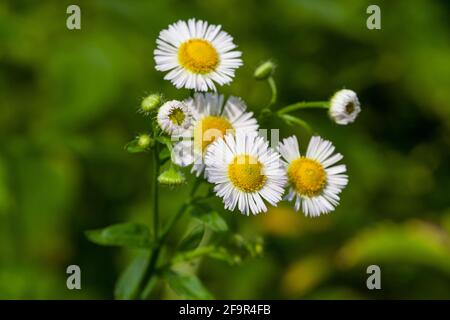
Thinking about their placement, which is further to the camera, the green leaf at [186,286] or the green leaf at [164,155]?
the green leaf at [186,286]

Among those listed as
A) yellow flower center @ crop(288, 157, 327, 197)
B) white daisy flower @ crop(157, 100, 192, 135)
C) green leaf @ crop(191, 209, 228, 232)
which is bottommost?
green leaf @ crop(191, 209, 228, 232)

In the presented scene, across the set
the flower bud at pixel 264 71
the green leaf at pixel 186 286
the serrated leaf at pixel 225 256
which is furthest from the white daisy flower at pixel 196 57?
the green leaf at pixel 186 286

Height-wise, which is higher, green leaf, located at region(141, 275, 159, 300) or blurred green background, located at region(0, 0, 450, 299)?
blurred green background, located at region(0, 0, 450, 299)

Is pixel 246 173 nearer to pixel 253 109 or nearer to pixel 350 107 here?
pixel 350 107

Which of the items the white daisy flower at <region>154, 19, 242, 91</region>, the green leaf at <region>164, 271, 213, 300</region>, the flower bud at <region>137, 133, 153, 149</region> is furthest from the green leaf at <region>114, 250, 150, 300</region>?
the white daisy flower at <region>154, 19, 242, 91</region>

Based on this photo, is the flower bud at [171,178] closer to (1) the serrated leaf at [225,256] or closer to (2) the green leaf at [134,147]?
(2) the green leaf at [134,147]

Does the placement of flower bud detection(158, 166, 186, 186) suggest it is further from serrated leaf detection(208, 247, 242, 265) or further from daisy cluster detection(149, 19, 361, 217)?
serrated leaf detection(208, 247, 242, 265)

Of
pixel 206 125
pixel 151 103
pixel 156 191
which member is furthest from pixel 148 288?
pixel 151 103
